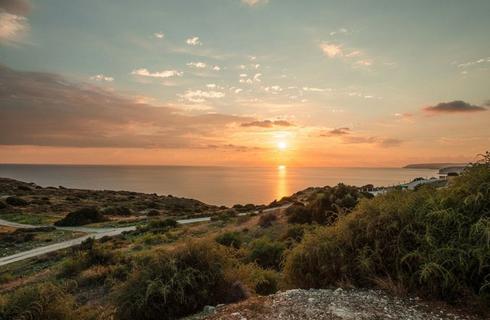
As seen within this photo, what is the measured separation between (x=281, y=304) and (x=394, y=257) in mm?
2411

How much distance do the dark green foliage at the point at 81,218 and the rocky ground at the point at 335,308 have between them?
Result: 38.2 metres

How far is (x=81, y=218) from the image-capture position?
4112 cm

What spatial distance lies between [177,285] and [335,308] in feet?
12.3

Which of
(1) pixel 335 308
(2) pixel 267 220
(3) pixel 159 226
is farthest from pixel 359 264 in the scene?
(3) pixel 159 226

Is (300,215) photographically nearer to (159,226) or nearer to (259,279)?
(159,226)

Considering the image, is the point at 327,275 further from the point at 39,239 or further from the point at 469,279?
the point at 39,239

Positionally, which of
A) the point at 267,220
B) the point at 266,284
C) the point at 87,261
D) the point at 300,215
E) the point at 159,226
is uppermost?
the point at 266,284

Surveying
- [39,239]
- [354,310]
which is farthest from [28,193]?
[354,310]

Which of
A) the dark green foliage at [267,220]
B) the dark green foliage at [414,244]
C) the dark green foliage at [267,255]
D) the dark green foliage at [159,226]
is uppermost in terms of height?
the dark green foliage at [414,244]

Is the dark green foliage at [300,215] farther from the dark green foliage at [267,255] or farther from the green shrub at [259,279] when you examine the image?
the green shrub at [259,279]

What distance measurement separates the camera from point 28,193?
6694 cm

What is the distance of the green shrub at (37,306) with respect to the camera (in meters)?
7.96

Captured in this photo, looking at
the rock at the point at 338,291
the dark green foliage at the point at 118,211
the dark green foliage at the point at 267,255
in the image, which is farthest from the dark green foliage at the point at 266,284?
the dark green foliage at the point at 118,211

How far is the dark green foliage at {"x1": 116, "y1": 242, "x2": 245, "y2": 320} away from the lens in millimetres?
7730
